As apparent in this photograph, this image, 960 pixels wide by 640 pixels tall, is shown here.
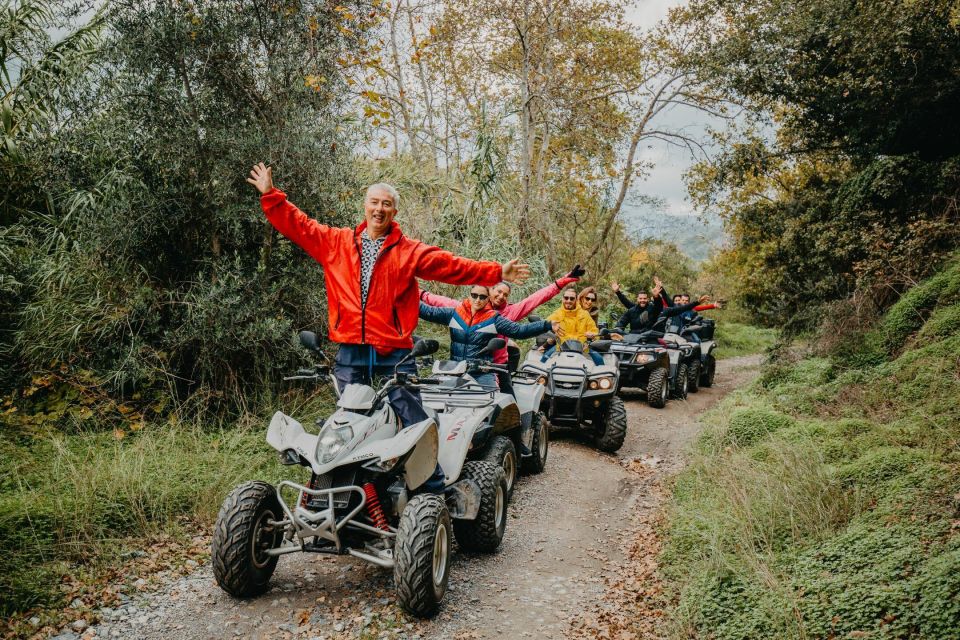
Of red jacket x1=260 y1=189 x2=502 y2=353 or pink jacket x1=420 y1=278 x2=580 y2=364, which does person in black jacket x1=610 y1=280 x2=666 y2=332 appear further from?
red jacket x1=260 y1=189 x2=502 y2=353

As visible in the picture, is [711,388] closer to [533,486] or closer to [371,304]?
[533,486]

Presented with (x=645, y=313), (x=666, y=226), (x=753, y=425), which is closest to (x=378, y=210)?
(x=753, y=425)

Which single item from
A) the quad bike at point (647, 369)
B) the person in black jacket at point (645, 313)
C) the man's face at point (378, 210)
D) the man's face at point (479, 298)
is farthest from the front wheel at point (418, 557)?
the person in black jacket at point (645, 313)

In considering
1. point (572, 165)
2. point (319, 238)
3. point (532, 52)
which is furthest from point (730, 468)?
point (572, 165)

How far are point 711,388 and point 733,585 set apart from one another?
1196 cm

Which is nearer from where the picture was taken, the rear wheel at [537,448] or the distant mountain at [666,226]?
the rear wheel at [537,448]

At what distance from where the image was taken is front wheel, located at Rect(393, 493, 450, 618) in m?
3.83

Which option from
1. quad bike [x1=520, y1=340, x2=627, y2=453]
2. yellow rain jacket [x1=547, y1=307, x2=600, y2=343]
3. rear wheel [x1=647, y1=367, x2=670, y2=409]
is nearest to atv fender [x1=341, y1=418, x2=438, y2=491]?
quad bike [x1=520, y1=340, x2=627, y2=453]

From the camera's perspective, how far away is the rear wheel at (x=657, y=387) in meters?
11.7

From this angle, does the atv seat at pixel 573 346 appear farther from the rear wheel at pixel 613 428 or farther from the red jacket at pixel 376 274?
the red jacket at pixel 376 274

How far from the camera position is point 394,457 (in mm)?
3912

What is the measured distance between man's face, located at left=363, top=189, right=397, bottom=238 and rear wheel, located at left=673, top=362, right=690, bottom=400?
9.71 meters

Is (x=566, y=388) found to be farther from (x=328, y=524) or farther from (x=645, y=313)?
(x=645, y=313)

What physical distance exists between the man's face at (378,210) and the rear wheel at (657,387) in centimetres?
838
